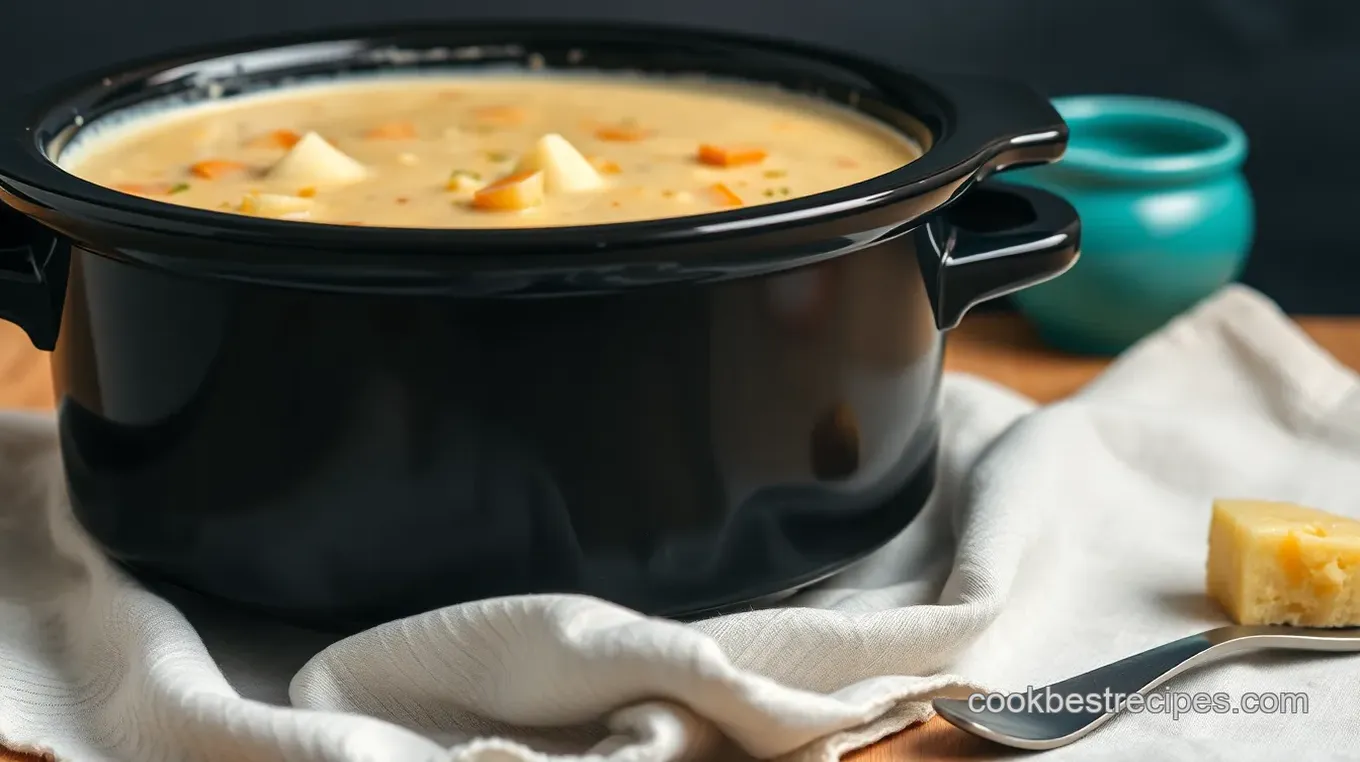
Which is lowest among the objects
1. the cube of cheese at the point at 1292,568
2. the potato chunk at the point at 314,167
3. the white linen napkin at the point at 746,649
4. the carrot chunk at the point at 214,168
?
the white linen napkin at the point at 746,649

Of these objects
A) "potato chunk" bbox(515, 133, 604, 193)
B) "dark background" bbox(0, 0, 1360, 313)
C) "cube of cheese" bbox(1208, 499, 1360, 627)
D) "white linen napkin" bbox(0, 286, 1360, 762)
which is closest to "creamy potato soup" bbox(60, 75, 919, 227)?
"potato chunk" bbox(515, 133, 604, 193)

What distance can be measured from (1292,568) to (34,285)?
1.02m

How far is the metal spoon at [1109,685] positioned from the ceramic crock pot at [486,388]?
0.64 feet

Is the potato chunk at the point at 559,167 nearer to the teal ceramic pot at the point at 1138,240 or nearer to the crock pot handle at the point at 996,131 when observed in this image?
the crock pot handle at the point at 996,131

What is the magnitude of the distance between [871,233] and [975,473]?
40cm

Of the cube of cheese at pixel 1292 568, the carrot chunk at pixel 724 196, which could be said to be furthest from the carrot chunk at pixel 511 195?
the cube of cheese at pixel 1292 568

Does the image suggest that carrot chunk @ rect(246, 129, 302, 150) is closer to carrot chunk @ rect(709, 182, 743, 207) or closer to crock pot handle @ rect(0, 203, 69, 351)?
crock pot handle @ rect(0, 203, 69, 351)

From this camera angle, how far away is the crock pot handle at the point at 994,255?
1388mm

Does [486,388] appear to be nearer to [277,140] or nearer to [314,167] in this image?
[314,167]

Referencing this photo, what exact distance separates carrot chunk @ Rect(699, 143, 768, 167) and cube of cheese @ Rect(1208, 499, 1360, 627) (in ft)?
1.71

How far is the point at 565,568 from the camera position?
4.01 ft

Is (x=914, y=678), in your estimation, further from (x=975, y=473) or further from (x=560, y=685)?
(x=975, y=473)

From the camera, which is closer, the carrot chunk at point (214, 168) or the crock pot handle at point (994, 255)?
the crock pot handle at point (994, 255)

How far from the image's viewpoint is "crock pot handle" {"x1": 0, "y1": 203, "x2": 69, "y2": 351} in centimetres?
133
